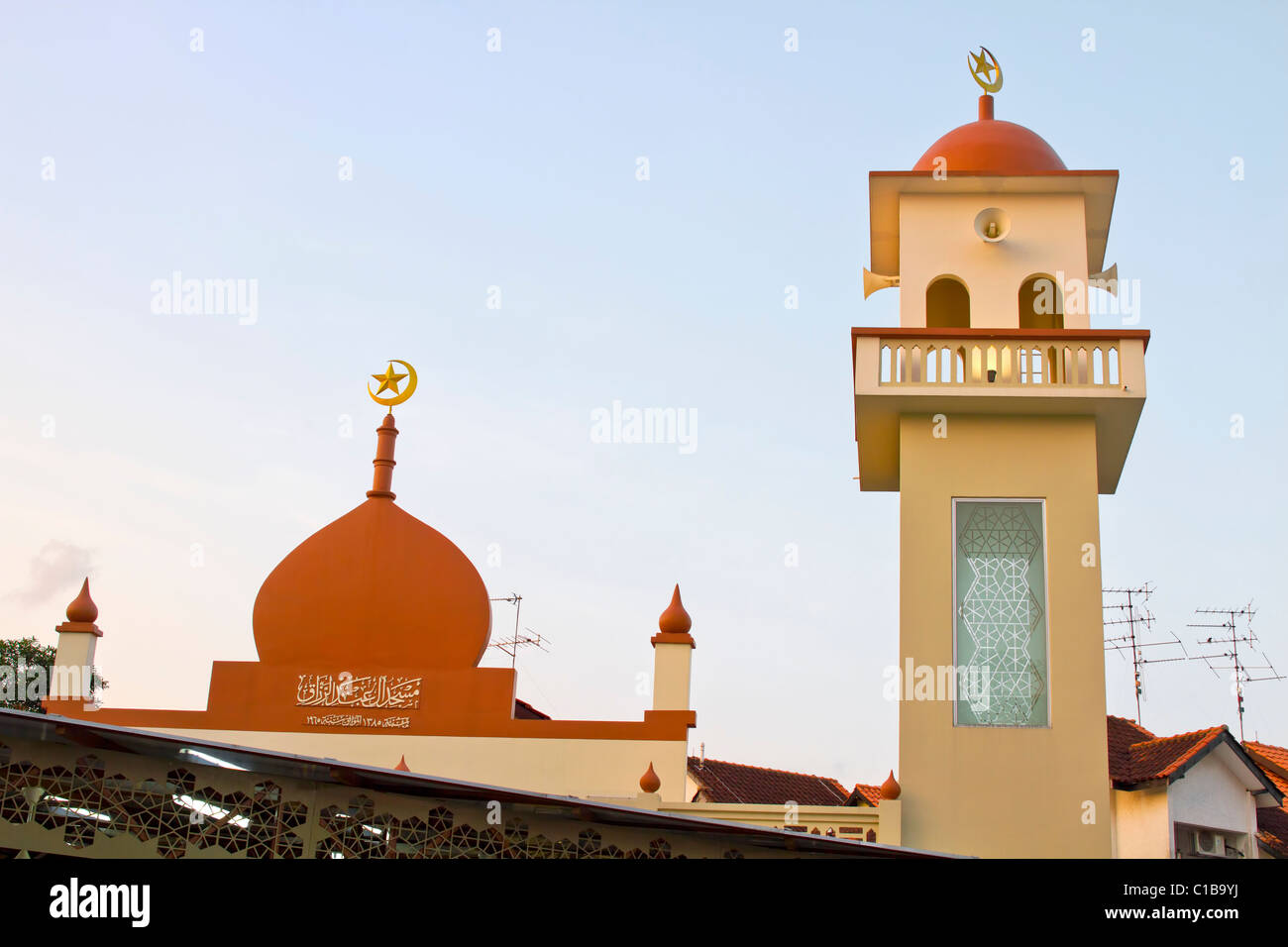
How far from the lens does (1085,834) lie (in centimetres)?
925

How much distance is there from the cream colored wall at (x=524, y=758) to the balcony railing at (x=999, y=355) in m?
3.41

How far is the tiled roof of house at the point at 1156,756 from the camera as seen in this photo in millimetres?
12688

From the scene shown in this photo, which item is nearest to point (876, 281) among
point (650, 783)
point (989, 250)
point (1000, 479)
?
point (989, 250)

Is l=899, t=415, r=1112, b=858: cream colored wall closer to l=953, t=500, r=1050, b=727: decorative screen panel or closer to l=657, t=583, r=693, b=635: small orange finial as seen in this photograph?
l=953, t=500, r=1050, b=727: decorative screen panel

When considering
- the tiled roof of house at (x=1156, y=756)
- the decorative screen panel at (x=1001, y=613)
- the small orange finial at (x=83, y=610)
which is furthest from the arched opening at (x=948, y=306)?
the small orange finial at (x=83, y=610)

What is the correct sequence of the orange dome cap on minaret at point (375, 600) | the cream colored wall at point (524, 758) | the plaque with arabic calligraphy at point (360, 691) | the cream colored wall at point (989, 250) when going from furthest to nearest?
the orange dome cap on minaret at point (375, 600) < the plaque with arabic calligraphy at point (360, 691) < the cream colored wall at point (989, 250) < the cream colored wall at point (524, 758)

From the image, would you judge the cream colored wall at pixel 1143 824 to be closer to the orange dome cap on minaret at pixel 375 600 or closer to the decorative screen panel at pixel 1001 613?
the decorative screen panel at pixel 1001 613

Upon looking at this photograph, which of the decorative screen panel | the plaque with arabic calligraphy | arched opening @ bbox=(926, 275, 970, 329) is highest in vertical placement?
arched opening @ bbox=(926, 275, 970, 329)

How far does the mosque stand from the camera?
9.55 metres

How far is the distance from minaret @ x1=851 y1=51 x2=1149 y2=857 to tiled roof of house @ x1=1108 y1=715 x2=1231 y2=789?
3069mm

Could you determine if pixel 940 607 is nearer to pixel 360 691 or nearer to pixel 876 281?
pixel 876 281

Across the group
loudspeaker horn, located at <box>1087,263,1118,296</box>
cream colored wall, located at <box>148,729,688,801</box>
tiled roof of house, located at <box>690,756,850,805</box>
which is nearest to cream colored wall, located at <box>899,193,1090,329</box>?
loudspeaker horn, located at <box>1087,263,1118,296</box>

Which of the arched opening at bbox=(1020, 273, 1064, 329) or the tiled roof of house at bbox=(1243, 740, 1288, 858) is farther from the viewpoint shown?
the tiled roof of house at bbox=(1243, 740, 1288, 858)

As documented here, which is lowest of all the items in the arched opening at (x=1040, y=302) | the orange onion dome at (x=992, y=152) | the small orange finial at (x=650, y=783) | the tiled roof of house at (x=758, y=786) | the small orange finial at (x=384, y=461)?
the tiled roof of house at (x=758, y=786)
